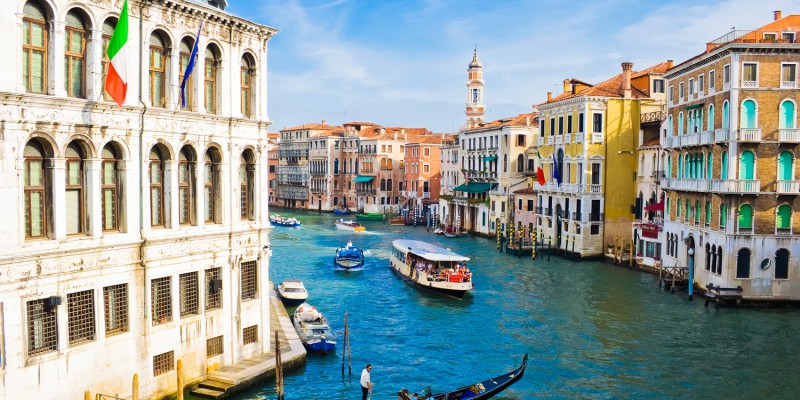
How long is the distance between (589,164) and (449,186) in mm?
26663

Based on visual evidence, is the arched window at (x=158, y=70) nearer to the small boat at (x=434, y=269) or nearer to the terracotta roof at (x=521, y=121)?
the small boat at (x=434, y=269)

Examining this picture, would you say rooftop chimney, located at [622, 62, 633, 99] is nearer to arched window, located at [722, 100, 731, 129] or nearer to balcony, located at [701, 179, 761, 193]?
arched window, located at [722, 100, 731, 129]

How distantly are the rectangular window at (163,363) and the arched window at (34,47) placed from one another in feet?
18.0

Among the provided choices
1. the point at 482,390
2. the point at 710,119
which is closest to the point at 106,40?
the point at 482,390

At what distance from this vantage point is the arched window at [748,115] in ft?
86.3

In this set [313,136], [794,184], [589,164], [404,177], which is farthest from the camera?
[313,136]

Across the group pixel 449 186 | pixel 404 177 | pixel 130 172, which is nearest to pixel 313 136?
pixel 404 177

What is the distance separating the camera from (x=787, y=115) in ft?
86.4

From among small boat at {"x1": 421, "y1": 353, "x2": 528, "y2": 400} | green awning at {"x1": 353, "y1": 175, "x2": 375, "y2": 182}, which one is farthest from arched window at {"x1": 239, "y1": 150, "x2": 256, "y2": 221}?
green awning at {"x1": 353, "y1": 175, "x2": 375, "y2": 182}

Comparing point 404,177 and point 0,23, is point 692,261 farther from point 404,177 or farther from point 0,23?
point 404,177

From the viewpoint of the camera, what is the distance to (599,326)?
24.5 metres

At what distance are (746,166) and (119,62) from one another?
22036mm

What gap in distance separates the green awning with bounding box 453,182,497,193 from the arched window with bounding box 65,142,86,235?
44297 mm

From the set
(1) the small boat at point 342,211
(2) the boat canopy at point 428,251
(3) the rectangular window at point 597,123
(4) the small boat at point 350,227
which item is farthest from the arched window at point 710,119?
(1) the small boat at point 342,211
